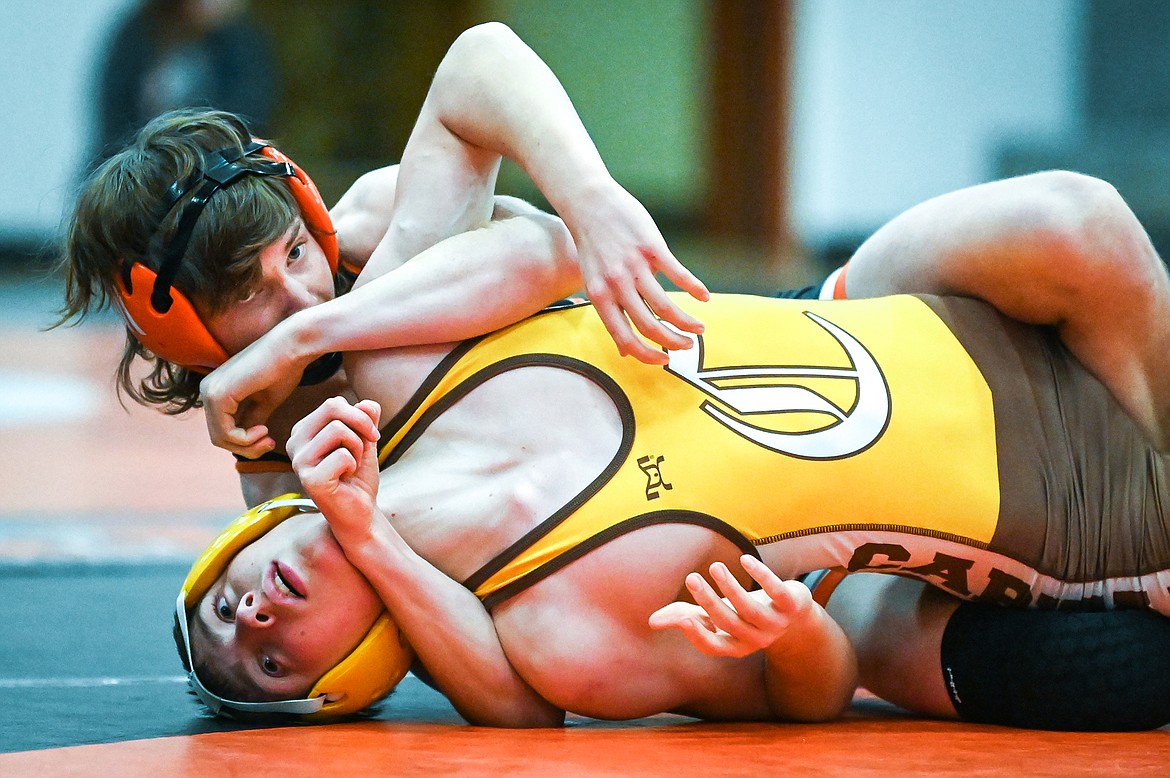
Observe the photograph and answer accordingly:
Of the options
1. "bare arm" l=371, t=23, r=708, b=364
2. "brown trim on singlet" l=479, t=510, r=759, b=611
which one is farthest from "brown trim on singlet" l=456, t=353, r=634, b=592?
"bare arm" l=371, t=23, r=708, b=364

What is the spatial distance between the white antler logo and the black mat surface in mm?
595

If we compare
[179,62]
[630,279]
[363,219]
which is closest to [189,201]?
[363,219]

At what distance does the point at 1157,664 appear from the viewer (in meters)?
1.88

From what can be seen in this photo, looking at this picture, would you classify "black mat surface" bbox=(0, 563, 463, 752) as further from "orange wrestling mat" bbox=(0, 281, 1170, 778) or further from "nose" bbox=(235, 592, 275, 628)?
"nose" bbox=(235, 592, 275, 628)

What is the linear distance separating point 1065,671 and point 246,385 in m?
1.16

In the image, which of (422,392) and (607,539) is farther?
(422,392)

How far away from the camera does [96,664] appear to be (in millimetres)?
2367

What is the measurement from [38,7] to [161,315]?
9663 millimetres

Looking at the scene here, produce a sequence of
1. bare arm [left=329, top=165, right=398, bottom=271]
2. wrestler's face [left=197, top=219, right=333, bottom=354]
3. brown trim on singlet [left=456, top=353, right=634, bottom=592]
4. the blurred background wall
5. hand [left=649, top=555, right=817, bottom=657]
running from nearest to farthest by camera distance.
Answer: hand [left=649, top=555, right=817, bottom=657]
brown trim on singlet [left=456, top=353, right=634, bottom=592]
wrestler's face [left=197, top=219, right=333, bottom=354]
bare arm [left=329, top=165, right=398, bottom=271]
the blurred background wall

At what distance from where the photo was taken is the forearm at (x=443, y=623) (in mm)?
1772

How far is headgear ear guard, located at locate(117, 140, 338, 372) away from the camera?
1877 mm

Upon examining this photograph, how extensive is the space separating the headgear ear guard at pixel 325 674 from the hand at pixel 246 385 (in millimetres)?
103

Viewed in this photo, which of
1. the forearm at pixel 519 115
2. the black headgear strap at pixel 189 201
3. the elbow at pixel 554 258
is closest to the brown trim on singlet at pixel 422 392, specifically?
the elbow at pixel 554 258

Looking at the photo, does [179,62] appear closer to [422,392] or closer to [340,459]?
[422,392]
